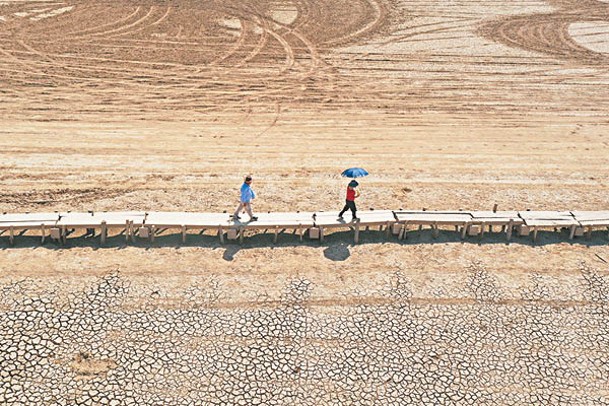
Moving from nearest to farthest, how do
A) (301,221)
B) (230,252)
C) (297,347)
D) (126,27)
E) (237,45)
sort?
(297,347) → (230,252) → (301,221) → (237,45) → (126,27)

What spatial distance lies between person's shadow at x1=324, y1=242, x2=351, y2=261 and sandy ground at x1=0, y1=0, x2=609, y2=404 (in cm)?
4

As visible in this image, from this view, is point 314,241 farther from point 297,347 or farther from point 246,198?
point 297,347

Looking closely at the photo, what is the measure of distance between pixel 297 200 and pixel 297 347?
5564 millimetres

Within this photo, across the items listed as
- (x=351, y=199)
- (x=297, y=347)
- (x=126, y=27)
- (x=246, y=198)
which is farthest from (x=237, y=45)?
(x=297, y=347)

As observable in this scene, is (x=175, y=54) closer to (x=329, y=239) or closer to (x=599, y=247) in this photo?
(x=329, y=239)

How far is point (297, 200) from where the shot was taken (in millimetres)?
15531

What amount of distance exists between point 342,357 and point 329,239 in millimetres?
3858

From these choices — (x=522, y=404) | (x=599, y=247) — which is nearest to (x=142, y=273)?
(x=522, y=404)

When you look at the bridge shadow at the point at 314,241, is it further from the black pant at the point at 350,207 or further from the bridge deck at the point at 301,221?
the black pant at the point at 350,207

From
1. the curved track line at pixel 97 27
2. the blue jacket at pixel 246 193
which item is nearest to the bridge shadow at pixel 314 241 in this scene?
the blue jacket at pixel 246 193

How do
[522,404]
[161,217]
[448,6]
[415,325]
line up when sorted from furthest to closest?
[448,6] → [161,217] → [415,325] → [522,404]

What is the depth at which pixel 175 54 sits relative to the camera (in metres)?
28.0

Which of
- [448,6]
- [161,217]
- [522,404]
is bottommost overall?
[522,404]

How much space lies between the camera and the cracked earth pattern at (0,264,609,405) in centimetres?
992
